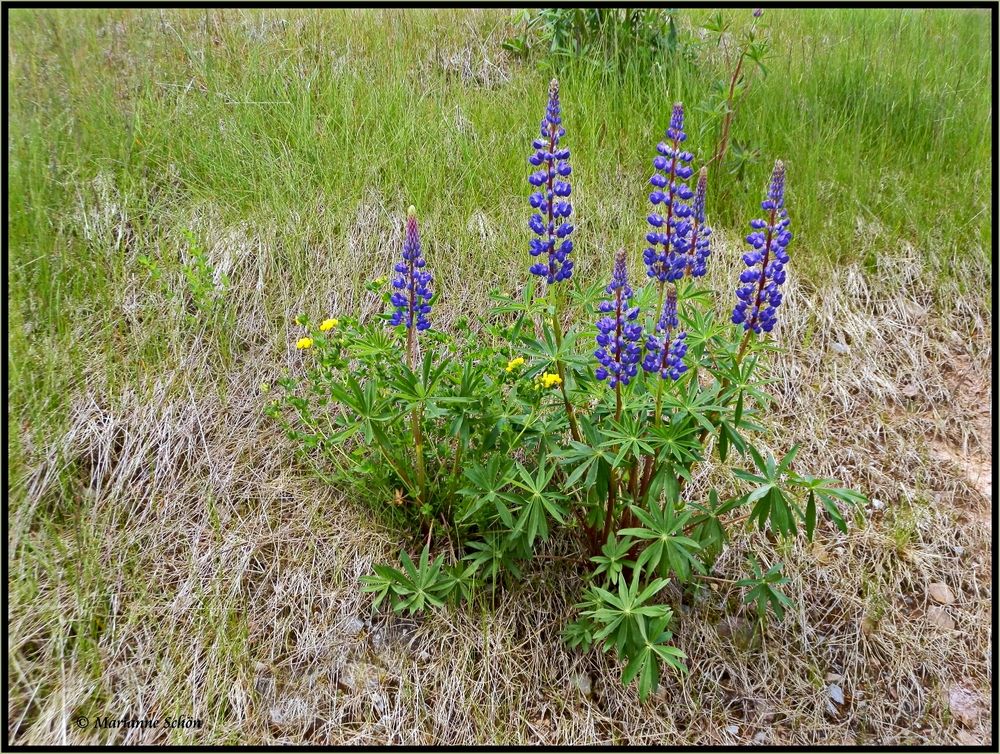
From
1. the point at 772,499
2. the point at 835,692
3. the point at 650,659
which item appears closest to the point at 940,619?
the point at 835,692

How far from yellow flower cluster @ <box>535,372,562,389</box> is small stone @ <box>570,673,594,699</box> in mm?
1038

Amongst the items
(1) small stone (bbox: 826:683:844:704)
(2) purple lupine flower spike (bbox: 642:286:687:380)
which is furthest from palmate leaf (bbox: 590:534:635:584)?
(1) small stone (bbox: 826:683:844:704)

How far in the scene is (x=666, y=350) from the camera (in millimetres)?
1970

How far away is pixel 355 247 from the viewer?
129 inches

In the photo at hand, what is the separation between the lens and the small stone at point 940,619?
2684mm

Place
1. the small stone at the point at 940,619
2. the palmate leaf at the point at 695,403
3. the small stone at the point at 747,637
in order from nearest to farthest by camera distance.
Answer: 1. the palmate leaf at the point at 695,403
2. the small stone at the point at 747,637
3. the small stone at the point at 940,619

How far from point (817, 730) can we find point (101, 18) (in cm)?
515

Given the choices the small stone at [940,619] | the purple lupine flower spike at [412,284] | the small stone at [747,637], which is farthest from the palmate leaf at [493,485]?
the small stone at [940,619]

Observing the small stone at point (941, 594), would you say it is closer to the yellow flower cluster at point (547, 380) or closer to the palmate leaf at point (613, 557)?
the palmate leaf at point (613, 557)

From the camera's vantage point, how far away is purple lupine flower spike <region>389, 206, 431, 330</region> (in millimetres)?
2111

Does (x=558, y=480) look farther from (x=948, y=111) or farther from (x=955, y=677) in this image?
(x=948, y=111)

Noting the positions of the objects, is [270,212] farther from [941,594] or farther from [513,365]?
[941,594]

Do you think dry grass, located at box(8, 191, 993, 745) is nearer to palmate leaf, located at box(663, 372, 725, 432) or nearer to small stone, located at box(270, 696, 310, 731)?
small stone, located at box(270, 696, 310, 731)

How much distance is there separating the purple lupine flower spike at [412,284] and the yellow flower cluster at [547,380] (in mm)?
438
